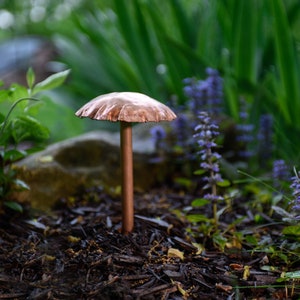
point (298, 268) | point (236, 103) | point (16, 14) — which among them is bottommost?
point (298, 268)

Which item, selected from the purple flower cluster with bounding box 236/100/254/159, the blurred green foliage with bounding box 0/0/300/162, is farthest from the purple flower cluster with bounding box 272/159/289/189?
the purple flower cluster with bounding box 236/100/254/159

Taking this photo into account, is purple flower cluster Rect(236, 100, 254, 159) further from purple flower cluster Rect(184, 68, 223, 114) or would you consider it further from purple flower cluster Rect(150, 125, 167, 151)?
purple flower cluster Rect(150, 125, 167, 151)

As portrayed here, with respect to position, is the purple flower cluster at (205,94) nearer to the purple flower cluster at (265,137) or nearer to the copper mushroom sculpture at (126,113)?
the purple flower cluster at (265,137)

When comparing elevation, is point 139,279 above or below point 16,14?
below

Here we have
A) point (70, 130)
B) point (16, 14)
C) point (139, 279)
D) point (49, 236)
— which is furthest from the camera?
point (16, 14)

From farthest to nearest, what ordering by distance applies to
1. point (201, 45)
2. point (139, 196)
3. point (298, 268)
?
A: point (201, 45) → point (139, 196) → point (298, 268)

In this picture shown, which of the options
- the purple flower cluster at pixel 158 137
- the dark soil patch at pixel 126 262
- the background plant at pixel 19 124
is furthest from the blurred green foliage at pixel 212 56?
the background plant at pixel 19 124

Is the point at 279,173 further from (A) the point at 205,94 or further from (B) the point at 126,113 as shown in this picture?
(B) the point at 126,113

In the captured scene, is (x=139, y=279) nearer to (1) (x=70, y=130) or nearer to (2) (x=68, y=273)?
(2) (x=68, y=273)

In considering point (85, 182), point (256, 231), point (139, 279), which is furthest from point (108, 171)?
point (139, 279)
